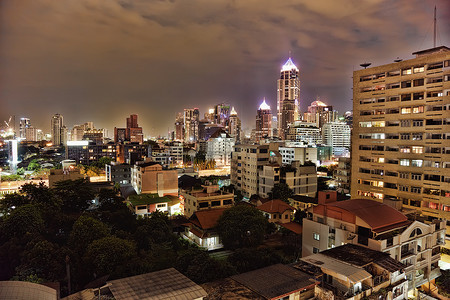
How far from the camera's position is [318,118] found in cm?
9894

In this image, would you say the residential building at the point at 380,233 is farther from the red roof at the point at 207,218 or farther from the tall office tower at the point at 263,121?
the tall office tower at the point at 263,121

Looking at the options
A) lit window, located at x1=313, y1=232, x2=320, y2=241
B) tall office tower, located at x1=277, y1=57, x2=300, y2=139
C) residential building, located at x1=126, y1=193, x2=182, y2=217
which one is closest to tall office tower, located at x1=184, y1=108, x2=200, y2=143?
tall office tower, located at x1=277, y1=57, x2=300, y2=139

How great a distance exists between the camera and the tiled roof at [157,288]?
698 cm

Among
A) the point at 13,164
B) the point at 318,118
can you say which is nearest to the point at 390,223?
the point at 13,164

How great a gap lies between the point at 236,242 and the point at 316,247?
3.70 m

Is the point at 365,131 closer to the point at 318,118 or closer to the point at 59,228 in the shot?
the point at 59,228

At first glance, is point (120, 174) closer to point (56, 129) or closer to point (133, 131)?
point (133, 131)

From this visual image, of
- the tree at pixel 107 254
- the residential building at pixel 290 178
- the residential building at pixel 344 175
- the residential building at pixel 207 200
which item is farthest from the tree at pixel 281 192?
the tree at pixel 107 254

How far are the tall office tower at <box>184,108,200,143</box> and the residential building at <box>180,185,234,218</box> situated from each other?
87.8m

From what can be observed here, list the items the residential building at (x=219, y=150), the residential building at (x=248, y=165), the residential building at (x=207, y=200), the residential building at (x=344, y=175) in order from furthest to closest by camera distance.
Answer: the residential building at (x=219, y=150) < the residential building at (x=344, y=175) < the residential building at (x=248, y=165) < the residential building at (x=207, y=200)

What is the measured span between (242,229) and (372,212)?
5.61 metres

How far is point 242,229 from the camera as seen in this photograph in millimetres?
13555

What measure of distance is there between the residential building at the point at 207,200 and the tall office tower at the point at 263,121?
284ft

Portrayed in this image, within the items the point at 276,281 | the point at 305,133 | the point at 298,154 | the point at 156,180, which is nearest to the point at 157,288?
the point at 276,281
